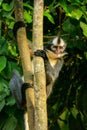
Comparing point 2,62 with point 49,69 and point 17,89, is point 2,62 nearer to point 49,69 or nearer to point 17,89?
point 17,89

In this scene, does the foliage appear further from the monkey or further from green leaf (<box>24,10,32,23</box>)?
the monkey

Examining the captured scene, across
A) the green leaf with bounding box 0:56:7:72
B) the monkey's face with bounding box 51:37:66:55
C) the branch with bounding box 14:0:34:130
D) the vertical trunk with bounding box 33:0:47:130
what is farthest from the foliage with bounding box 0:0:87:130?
the vertical trunk with bounding box 33:0:47:130

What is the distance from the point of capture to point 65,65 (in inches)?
334

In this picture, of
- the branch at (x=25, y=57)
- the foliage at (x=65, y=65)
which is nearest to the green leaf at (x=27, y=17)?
the foliage at (x=65, y=65)

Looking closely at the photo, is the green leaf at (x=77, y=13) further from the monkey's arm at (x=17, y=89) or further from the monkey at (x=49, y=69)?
the monkey's arm at (x=17, y=89)

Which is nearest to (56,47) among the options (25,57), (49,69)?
(49,69)

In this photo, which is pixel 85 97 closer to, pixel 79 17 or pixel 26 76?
pixel 79 17

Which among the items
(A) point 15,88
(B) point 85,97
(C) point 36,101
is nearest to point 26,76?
(C) point 36,101

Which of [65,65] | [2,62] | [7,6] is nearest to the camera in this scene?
[2,62]

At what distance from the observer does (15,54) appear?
282 inches

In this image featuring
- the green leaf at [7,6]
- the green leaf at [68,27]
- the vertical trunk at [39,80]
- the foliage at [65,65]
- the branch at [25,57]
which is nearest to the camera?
the vertical trunk at [39,80]

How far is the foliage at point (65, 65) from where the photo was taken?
661 centimetres

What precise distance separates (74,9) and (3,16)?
34.9 inches

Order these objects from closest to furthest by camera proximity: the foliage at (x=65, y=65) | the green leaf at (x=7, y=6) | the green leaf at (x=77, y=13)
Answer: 1. the green leaf at (x=7, y=6)
2. the foliage at (x=65, y=65)
3. the green leaf at (x=77, y=13)
